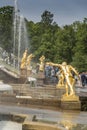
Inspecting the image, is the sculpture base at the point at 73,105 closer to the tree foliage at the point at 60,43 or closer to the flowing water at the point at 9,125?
the flowing water at the point at 9,125

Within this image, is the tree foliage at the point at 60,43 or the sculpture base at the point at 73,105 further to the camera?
the tree foliage at the point at 60,43

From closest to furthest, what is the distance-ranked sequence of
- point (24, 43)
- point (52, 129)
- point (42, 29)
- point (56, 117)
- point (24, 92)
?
point (52, 129), point (56, 117), point (24, 92), point (24, 43), point (42, 29)

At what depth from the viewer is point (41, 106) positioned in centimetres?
1778

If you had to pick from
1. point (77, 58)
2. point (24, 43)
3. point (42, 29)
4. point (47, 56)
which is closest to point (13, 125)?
point (77, 58)

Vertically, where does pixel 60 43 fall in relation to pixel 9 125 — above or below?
above

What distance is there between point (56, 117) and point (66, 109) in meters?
2.59

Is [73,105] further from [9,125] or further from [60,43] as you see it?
[60,43]

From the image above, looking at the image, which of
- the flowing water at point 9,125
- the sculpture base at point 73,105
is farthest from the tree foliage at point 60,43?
the flowing water at point 9,125

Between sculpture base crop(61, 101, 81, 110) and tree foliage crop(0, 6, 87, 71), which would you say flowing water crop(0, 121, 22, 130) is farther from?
tree foliage crop(0, 6, 87, 71)

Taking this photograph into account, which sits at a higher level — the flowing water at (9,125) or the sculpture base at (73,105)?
the sculpture base at (73,105)

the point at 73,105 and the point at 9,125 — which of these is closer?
the point at 9,125

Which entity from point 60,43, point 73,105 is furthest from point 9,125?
point 60,43

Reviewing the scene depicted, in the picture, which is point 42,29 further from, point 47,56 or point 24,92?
point 24,92

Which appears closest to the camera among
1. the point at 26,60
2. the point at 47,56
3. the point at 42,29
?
the point at 26,60
